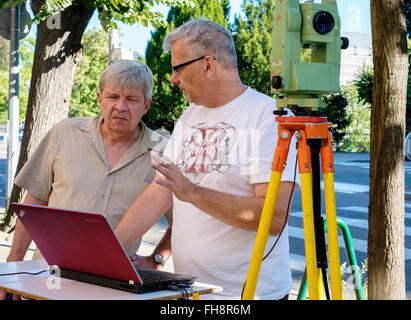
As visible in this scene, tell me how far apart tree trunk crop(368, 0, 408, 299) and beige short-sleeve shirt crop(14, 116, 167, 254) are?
128cm

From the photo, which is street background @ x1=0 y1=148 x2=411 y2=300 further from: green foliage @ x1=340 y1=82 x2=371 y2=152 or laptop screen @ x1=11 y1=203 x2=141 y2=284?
green foliage @ x1=340 y1=82 x2=371 y2=152

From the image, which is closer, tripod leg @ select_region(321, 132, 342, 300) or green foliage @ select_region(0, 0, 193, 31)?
tripod leg @ select_region(321, 132, 342, 300)

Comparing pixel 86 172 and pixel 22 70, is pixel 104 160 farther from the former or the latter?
pixel 22 70

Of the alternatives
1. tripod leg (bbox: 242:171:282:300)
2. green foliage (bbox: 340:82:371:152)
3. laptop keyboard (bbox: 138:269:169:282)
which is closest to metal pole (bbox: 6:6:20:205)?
laptop keyboard (bbox: 138:269:169:282)

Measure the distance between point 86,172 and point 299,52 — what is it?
1.51 m

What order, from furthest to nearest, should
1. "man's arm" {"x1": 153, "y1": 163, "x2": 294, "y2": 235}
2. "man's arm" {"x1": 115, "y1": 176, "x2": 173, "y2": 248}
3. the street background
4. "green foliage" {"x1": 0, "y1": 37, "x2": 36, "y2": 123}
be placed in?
"green foliage" {"x1": 0, "y1": 37, "x2": 36, "y2": 123}
the street background
"man's arm" {"x1": 115, "y1": 176, "x2": 173, "y2": 248}
"man's arm" {"x1": 153, "y1": 163, "x2": 294, "y2": 235}

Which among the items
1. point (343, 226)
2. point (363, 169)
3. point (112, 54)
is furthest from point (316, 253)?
point (363, 169)

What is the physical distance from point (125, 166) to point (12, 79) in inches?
258

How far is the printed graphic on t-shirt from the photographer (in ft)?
9.02

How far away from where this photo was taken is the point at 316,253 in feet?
7.39

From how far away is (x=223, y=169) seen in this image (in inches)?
107

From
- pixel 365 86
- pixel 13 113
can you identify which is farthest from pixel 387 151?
pixel 365 86

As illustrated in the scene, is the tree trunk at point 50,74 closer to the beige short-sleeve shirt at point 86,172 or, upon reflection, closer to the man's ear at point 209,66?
the beige short-sleeve shirt at point 86,172

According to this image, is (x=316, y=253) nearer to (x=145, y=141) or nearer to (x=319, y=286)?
(x=319, y=286)
